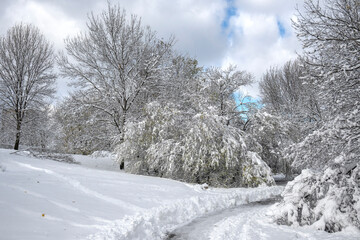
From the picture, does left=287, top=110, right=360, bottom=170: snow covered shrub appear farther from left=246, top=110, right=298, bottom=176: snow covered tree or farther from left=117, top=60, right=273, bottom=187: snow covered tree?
left=246, top=110, right=298, bottom=176: snow covered tree

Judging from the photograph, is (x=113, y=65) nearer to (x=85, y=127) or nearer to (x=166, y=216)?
(x=85, y=127)

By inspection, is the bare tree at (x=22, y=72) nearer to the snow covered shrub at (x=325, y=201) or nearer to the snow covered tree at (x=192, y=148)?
the snow covered tree at (x=192, y=148)

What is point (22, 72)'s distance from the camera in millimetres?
14633

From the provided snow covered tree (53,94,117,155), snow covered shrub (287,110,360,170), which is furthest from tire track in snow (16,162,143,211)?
snow covered tree (53,94,117,155)

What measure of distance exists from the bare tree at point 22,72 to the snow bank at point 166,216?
11.7 metres

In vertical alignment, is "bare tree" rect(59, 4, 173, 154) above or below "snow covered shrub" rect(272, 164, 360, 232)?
above

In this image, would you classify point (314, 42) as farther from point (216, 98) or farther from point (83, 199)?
point (216, 98)

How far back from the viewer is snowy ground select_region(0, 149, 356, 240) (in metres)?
4.32

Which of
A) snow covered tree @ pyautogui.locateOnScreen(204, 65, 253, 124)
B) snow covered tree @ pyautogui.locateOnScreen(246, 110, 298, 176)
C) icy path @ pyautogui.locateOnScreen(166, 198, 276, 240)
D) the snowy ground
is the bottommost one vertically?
icy path @ pyautogui.locateOnScreen(166, 198, 276, 240)

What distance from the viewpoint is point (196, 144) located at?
12.3 m

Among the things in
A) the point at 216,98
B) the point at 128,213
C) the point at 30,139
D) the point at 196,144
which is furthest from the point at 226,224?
the point at 30,139

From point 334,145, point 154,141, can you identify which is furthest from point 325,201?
point 154,141

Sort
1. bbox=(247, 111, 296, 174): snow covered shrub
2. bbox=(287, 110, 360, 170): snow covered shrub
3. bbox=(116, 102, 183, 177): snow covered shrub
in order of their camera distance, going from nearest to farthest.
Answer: bbox=(287, 110, 360, 170): snow covered shrub < bbox=(116, 102, 183, 177): snow covered shrub < bbox=(247, 111, 296, 174): snow covered shrub

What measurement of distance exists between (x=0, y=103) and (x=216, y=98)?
13.4m
